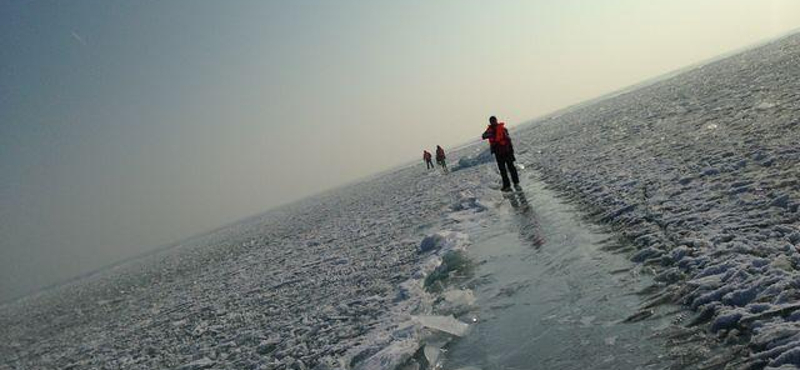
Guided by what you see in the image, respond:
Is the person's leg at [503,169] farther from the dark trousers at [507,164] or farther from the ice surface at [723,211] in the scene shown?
the ice surface at [723,211]

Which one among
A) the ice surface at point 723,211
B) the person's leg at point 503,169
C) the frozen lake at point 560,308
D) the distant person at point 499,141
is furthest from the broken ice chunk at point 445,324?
the person's leg at point 503,169

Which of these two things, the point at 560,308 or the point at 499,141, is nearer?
the point at 560,308

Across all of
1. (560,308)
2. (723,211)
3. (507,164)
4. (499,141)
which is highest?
(499,141)

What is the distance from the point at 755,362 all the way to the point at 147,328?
43.0 ft

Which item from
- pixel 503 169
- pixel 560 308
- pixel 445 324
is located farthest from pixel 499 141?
pixel 560 308

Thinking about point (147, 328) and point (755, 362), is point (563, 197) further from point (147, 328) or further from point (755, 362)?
point (147, 328)

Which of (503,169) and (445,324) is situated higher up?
(503,169)

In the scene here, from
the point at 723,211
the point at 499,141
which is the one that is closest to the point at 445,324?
the point at 723,211

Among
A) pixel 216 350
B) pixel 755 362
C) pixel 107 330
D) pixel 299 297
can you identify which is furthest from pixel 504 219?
pixel 107 330

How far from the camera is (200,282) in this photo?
18.8 m

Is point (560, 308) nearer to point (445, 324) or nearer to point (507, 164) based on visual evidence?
point (445, 324)

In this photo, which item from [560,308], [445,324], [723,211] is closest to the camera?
[560,308]

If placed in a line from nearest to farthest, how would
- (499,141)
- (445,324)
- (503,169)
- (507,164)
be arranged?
(445,324) → (499,141) → (507,164) → (503,169)

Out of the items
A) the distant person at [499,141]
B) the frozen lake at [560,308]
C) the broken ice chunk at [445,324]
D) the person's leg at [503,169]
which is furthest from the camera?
the person's leg at [503,169]
